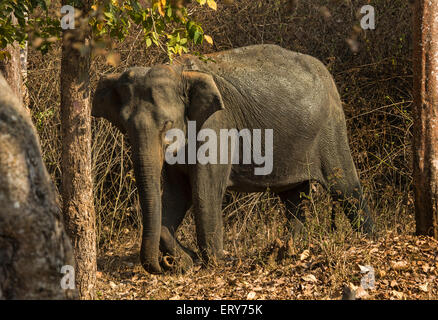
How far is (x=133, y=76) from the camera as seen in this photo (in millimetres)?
7027

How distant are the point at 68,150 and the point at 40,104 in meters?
3.64

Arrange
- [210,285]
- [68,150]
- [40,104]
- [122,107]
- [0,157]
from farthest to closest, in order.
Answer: [40,104] < [122,107] < [210,285] < [68,150] < [0,157]

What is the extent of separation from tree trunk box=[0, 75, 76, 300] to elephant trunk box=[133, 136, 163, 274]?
10.6ft

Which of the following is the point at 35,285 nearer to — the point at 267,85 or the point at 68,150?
the point at 68,150

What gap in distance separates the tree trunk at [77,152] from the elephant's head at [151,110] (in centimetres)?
85

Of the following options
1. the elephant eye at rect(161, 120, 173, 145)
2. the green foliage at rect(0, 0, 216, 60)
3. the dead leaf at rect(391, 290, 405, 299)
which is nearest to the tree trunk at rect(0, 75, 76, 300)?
the green foliage at rect(0, 0, 216, 60)

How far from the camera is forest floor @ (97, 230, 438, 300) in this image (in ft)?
19.1

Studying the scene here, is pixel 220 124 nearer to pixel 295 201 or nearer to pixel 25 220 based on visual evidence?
pixel 295 201

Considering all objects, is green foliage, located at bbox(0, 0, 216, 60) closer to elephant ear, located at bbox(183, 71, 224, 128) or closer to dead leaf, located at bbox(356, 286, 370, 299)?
elephant ear, located at bbox(183, 71, 224, 128)

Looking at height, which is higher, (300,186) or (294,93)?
(294,93)

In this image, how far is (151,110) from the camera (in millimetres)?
6840

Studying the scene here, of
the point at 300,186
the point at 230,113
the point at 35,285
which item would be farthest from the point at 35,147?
the point at 300,186

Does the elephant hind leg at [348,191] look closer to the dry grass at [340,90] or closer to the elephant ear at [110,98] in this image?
the dry grass at [340,90]

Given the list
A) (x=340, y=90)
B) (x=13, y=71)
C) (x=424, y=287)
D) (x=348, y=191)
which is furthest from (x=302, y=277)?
(x=340, y=90)
